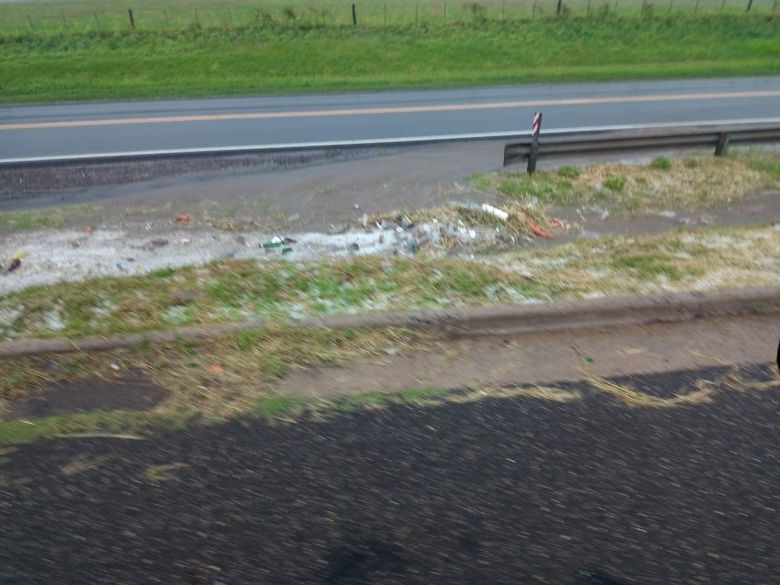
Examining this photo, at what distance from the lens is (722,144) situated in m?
13.7

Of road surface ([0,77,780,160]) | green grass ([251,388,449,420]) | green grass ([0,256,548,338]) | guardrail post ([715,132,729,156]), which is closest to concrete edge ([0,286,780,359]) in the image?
green grass ([0,256,548,338])

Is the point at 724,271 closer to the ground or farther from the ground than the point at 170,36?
closer to the ground

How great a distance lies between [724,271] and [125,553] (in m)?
5.83

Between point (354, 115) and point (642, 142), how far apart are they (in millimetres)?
7448

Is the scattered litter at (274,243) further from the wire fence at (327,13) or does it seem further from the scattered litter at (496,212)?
the wire fence at (327,13)

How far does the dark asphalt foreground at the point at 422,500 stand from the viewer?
3.72 meters

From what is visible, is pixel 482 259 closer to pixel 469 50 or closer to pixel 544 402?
pixel 544 402

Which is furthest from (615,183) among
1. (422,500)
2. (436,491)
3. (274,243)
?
(422,500)

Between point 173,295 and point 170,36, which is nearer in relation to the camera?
point 173,295

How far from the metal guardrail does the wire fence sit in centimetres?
1936

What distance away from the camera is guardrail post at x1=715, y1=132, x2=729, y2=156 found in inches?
539

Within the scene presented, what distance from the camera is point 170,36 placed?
29.0 m

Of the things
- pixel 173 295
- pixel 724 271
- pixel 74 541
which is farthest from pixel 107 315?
pixel 724 271

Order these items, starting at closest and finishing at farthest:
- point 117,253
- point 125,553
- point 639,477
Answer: point 125,553 < point 639,477 < point 117,253
